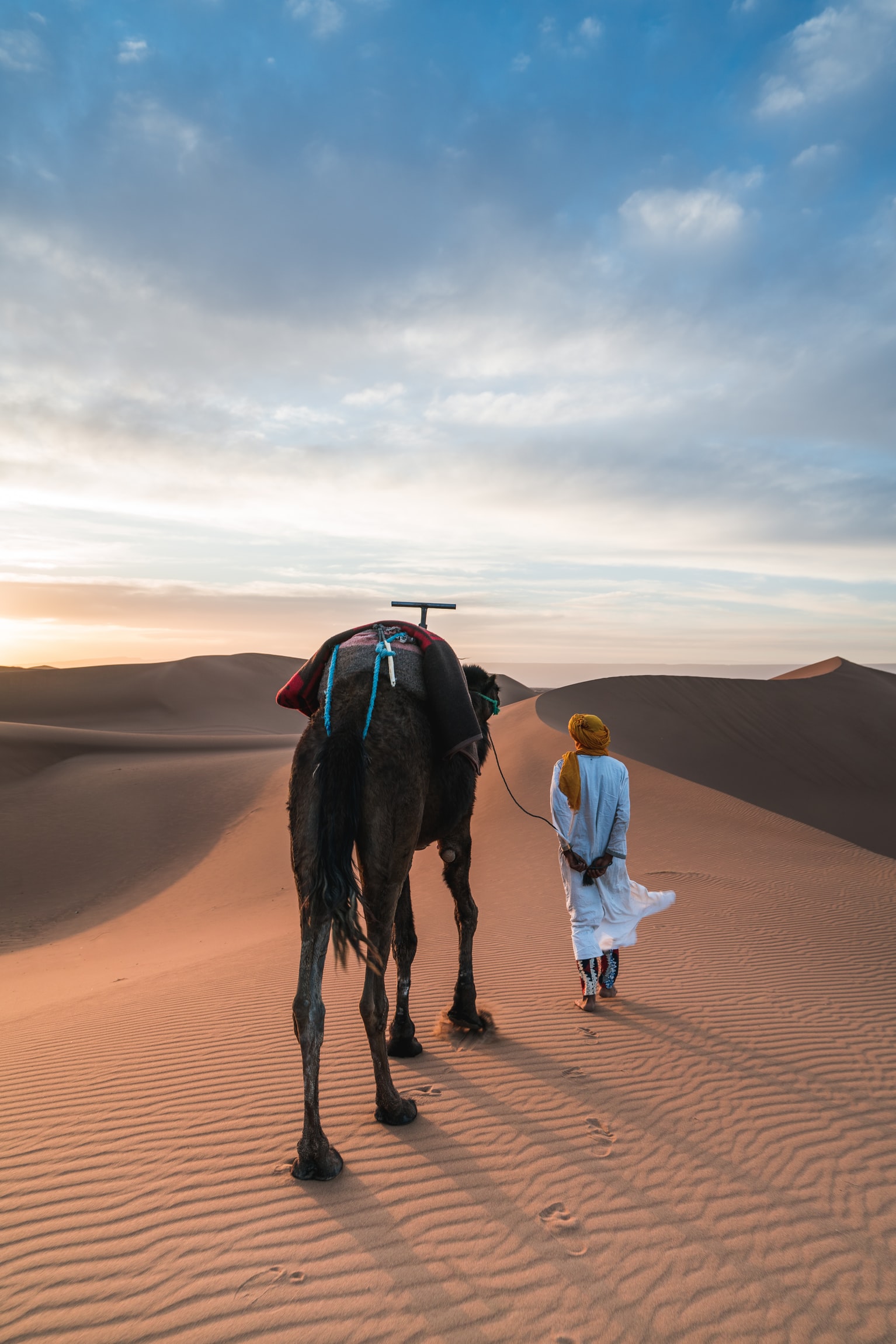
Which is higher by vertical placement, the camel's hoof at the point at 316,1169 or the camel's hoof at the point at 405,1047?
the camel's hoof at the point at 316,1169

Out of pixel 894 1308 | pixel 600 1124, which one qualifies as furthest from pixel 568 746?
pixel 894 1308

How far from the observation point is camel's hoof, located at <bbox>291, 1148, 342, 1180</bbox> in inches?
142

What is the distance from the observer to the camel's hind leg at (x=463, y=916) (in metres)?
5.55

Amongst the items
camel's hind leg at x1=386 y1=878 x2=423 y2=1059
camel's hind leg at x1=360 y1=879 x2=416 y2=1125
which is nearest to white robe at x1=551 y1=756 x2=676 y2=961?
camel's hind leg at x1=386 y1=878 x2=423 y2=1059

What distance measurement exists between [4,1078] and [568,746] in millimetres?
14733

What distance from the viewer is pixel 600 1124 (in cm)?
421

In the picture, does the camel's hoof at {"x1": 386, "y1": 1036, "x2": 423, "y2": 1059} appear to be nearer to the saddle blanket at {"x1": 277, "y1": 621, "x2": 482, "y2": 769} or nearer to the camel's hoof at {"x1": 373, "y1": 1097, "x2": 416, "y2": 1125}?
the camel's hoof at {"x1": 373, "y1": 1097, "x2": 416, "y2": 1125}

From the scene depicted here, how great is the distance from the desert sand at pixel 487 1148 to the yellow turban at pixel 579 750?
1.90 m

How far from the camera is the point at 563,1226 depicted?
3287mm

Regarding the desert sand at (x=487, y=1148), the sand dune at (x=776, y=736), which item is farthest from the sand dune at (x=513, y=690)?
the desert sand at (x=487, y=1148)

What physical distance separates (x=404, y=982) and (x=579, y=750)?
2.50m

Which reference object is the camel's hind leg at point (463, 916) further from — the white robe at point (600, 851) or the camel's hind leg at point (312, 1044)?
the camel's hind leg at point (312, 1044)

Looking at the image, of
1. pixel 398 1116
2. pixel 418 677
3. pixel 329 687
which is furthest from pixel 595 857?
pixel 329 687

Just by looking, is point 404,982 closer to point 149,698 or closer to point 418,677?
point 418,677
